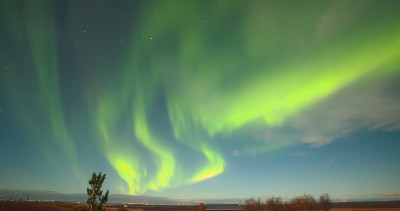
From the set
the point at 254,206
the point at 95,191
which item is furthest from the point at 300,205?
the point at 95,191

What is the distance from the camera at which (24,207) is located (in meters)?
22.7

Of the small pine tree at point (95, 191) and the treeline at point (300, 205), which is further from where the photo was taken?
the treeline at point (300, 205)

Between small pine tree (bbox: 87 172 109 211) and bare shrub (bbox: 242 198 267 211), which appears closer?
small pine tree (bbox: 87 172 109 211)

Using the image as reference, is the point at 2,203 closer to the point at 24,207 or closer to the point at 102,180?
the point at 24,207

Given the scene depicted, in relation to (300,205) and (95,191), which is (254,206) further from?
(95,191)

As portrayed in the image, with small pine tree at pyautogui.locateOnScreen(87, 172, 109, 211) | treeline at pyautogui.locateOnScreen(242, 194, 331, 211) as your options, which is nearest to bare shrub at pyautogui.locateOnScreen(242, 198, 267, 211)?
treeline at pyautogui.locateOnScreen(242, 194, 331, 211)

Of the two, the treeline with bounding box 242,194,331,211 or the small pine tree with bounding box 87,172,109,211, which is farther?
the treeline with bounding box 242,194,331,211

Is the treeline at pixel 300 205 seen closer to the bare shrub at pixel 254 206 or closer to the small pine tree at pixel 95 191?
the bare shrub at pixel 254 206

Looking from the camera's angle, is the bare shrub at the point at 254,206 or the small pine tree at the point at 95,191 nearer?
the small pine tree at the point at 95,191

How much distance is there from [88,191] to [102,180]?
1.86 m

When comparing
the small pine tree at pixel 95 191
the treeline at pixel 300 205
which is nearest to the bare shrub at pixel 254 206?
the treeline at pixel 300 205

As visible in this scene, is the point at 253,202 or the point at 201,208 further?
the point at 253,202

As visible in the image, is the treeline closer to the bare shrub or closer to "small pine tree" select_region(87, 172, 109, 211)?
the bare shrub

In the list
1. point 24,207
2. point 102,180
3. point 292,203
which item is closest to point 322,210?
point 292,203
